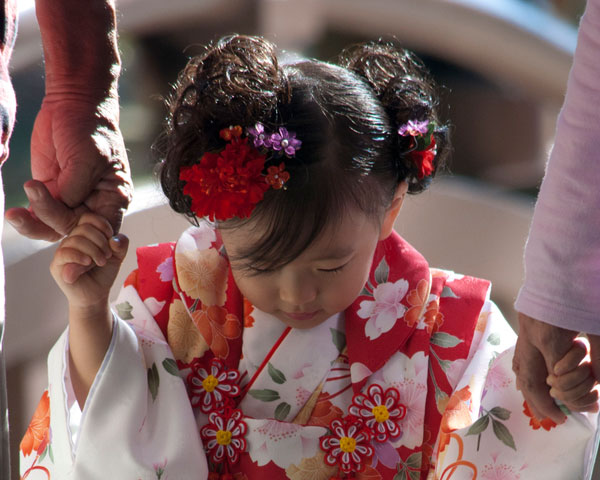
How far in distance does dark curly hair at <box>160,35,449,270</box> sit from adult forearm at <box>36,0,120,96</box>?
4.2 inches

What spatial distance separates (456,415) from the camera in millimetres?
Answer: 1000

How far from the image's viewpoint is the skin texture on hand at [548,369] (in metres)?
0.76

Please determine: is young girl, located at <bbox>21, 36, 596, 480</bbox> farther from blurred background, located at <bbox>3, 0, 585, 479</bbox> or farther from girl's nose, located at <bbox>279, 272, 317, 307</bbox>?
blurred background, located at <bbox>3, 0, 585, 479</bbox>

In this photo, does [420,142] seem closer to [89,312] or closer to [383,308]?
[383,308]

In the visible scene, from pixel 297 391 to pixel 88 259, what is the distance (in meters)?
0.33

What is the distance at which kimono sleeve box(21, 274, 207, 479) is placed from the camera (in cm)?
97

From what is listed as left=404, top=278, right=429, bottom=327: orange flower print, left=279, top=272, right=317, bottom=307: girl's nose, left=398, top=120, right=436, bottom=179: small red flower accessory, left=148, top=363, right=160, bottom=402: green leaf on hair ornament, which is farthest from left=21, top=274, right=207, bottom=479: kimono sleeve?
left=398, top=120, right=436, bottom=179: small red flower accessory

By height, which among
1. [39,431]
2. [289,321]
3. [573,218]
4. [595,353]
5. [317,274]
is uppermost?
[573,218]

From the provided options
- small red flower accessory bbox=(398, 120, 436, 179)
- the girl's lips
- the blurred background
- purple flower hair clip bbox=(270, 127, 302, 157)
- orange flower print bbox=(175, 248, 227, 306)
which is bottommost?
the blurred background

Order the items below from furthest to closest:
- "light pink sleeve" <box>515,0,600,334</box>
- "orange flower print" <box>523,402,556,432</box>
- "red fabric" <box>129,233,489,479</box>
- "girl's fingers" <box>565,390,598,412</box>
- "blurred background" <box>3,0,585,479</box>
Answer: "blurred background" <box>3,0,585,479</box> < "red fabric" <box>129,233,489,479</box> < "orange flower print" <box>523,402,556,432</box> < "girl's fingers" <box>565,390,598,412</box> < "light pink sleeve" <box>515,0,600,334</box>

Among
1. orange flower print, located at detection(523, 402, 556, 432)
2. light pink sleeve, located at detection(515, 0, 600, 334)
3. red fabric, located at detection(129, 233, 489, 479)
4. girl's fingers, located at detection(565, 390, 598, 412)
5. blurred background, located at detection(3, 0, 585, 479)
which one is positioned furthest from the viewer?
blurred background, located at detection(3, 0, 585, 479)

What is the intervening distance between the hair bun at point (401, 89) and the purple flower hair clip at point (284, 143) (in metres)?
0.16

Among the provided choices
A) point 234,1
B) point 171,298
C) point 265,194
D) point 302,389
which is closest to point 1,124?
point 265,194

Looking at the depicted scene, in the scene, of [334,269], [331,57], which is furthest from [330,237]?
[331,57]
